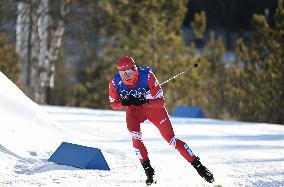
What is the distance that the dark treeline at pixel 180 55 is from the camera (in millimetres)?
16719

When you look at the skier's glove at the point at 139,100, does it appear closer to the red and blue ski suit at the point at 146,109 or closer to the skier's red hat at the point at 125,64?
the red and blue ski suit at the point at 146,109

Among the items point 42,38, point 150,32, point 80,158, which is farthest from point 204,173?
point 150,32

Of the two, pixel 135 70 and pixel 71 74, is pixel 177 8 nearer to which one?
pixel 135 70

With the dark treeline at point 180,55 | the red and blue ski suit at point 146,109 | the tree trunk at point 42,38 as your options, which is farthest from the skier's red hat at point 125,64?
the tree trunk at point 42,38

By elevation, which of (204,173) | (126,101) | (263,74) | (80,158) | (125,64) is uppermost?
(125,64)

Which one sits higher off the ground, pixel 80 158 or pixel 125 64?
pixel 125 64

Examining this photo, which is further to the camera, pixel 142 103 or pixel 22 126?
pixel 22 126

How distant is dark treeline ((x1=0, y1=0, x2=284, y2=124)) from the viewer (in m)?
16.7

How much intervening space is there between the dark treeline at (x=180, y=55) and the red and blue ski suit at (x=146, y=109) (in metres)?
9.12

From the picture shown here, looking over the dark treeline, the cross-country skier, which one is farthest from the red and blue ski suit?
the dark treeline

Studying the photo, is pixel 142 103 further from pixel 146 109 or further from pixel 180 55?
pixel 180 55

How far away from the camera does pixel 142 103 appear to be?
629cm

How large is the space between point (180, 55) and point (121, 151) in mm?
15794

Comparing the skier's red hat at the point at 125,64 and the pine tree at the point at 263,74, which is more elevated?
the skier's red hat at the point at 125,64
